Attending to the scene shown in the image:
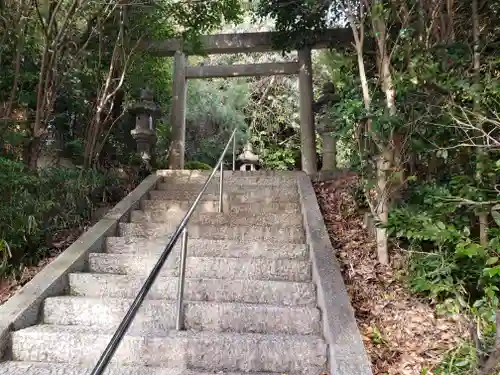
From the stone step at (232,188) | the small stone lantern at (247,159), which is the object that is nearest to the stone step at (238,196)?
the stone step at (232,188)

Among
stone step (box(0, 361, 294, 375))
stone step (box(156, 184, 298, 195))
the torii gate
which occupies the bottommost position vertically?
stone step (box(0, 361, 294, 375))

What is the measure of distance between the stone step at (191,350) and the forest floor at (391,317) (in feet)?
1.19

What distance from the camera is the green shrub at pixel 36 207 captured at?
3252mm

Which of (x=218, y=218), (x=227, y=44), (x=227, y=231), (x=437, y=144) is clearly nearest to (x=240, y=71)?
(x=227, y=44)

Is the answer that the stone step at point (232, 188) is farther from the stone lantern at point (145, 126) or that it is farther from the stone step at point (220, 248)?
the stone step at point (220, 248)

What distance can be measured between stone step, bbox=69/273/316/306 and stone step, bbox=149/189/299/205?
1.66 metres

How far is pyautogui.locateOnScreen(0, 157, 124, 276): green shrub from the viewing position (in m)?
3.25

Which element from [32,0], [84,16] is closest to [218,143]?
[84,16]

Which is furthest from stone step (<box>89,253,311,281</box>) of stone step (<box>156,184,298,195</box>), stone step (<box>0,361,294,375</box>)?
stone step (<box>156,184,298,195</box>)

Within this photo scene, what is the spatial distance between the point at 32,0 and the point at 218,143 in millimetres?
6700

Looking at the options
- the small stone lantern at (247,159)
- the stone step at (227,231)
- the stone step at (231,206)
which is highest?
the small stone lantern at (247,159)

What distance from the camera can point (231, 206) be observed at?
434cm

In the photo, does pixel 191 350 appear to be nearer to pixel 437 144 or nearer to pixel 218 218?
pixel 218 218

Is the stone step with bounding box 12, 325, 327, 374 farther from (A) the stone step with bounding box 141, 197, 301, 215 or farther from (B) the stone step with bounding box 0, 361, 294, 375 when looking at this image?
(A) the stone step with bounding box 141, 197, 301, 215
